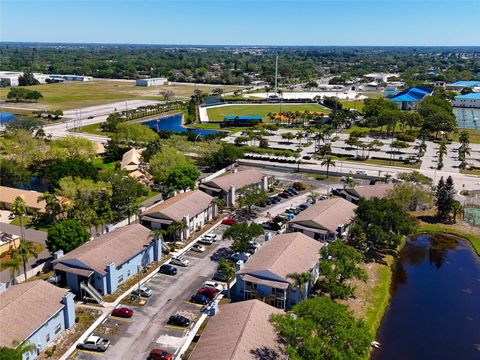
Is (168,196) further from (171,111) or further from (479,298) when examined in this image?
(171,111)

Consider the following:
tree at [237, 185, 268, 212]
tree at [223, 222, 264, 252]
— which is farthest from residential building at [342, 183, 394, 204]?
tree at [223, 222, 264, 252]

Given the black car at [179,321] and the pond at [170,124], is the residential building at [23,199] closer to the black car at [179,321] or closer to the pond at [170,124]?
the black car at [179,321]

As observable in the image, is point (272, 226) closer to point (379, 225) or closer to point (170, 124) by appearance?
point (379, 225)

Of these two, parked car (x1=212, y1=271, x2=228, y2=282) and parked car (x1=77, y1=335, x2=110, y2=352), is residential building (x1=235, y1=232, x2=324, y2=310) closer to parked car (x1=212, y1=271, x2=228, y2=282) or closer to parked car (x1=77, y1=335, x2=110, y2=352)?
parked car (x1=212, y1=271, x2=228, y2=282)

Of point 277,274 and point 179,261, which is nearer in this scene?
point 277,274

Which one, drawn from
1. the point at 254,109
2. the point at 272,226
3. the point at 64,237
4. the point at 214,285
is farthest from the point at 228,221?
the point at 254,109

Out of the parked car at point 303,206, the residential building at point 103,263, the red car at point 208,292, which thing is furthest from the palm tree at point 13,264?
the parked car at point 303,206
